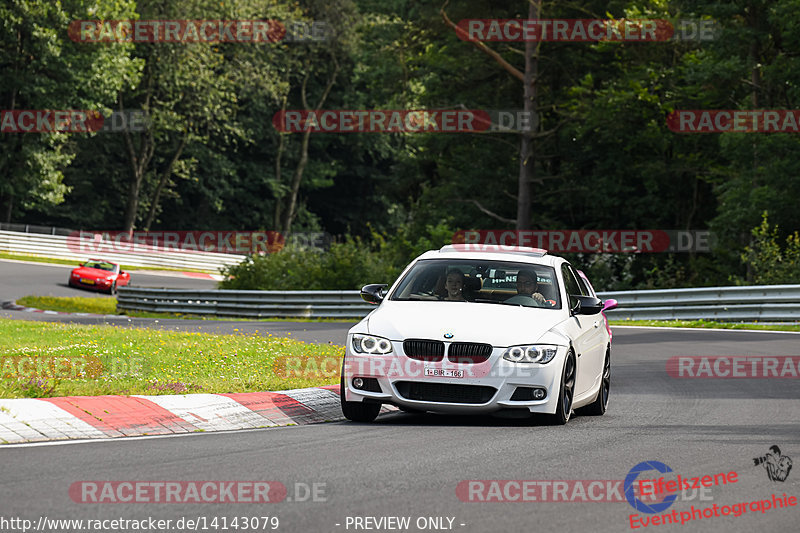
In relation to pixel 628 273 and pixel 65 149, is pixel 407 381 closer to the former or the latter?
pixel 628 273

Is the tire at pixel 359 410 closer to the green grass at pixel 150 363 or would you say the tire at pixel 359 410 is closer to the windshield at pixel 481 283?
the windshield at pixel 481 283

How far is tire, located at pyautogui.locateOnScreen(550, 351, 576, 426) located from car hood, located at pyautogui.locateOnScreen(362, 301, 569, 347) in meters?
0.27

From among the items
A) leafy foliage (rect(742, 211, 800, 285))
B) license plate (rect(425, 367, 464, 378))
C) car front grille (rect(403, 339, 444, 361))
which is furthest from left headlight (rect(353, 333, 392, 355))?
leafy foliage (rect(742, 211, 800, 285))

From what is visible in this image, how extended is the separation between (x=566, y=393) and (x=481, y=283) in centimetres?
154

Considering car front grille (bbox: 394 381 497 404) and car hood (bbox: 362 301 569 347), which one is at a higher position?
car hood (bbox: 362 301 569 347)

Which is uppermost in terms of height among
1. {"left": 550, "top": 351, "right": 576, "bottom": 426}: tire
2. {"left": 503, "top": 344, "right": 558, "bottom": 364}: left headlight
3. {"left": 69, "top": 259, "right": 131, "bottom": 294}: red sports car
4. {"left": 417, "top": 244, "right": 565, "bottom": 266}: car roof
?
{"left": 417, "top": 244, "right": 565, "bottom": 266}: car roof

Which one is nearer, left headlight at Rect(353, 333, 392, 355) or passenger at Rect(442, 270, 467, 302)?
left headlight at Rect(353, 333, 392, 355)

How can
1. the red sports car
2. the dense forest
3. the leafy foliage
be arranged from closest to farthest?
the leafy foliage, the dense forest, the red sports car

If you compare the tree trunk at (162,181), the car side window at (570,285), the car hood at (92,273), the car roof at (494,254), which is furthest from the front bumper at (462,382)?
the tree trunk at (162,181)

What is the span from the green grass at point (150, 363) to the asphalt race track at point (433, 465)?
189 cm

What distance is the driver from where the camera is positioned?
11.0 metres

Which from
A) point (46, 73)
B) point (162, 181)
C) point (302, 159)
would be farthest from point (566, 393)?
point (302, 159)

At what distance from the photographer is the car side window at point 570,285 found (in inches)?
446

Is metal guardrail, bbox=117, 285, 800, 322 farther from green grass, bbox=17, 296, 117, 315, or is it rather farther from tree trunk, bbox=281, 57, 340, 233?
tree trunk, bbox=281, 57, 340, 233
